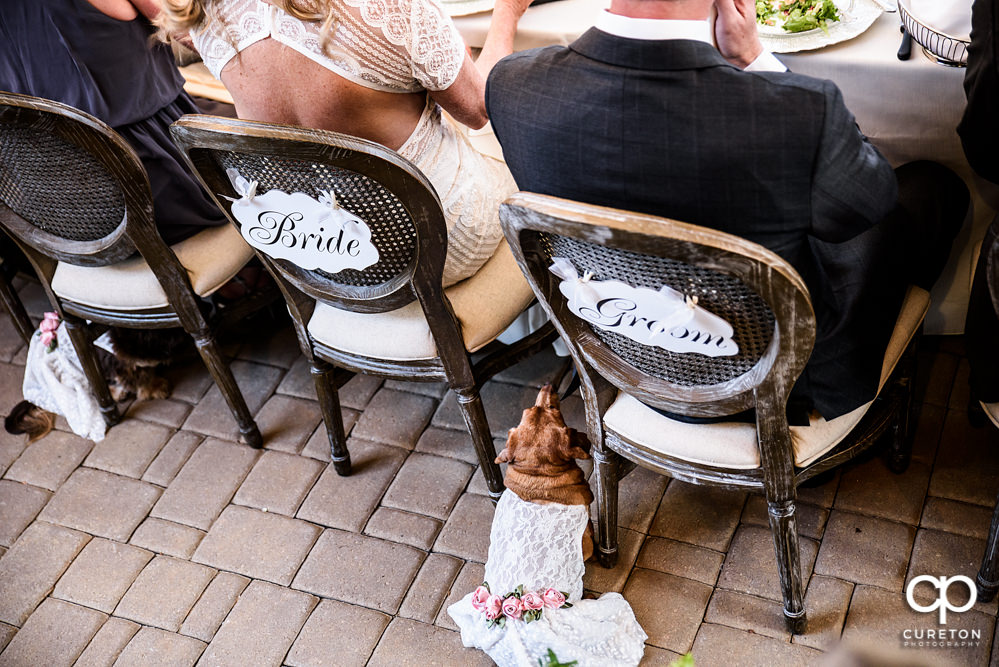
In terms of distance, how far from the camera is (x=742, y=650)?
1890 millimetres

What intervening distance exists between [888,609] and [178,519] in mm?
1724

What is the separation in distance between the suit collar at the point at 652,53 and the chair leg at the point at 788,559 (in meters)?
0.84

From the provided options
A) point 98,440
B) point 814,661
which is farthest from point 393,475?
point 814,661

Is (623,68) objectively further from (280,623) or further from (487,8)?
Result: (280,623)

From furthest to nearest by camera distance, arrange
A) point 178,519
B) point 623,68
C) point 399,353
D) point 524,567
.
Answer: point 178,519 < point 399,353 < point 524,567 < point 623,68

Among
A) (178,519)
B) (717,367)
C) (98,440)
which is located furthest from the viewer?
(98,440)

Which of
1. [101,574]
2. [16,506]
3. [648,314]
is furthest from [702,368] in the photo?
[16,506]

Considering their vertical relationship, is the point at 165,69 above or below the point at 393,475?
above

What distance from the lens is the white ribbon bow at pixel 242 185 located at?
1.70 m

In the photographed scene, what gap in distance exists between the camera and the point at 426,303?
1.86 meters

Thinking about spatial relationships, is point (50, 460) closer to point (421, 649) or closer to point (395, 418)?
point (395, 418)

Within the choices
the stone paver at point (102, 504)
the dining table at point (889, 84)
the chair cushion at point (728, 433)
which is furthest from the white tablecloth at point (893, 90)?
the stone paver at point (102, 504)

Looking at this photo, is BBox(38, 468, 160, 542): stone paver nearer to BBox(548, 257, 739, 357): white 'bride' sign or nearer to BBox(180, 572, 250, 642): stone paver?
BBox(180, 572, 250, 642): stone paver

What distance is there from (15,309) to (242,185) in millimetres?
1561
